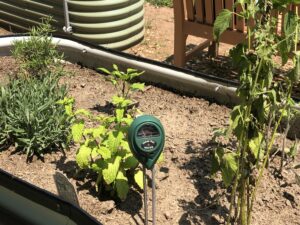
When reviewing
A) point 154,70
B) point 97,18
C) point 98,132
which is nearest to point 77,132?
point 98,132

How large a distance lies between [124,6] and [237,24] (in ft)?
4.45

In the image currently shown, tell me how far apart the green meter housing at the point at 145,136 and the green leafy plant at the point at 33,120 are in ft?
3.61

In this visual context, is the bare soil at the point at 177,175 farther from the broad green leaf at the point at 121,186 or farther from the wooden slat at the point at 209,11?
the wooden slat at the point at 209,11

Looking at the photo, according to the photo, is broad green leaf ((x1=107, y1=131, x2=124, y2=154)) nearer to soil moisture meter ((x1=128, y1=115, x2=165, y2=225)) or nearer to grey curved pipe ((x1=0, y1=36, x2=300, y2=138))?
soil moisture meter ((x1=128, y1=115, x2=165, y2=225))

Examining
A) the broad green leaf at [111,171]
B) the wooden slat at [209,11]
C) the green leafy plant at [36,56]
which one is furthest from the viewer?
the wooden slat at [209,11]

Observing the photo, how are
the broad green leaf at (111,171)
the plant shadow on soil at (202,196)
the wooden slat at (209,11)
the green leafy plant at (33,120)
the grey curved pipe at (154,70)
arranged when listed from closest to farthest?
the broad green leaf at (111,171) < the plant shadow on soil at (202,196) < the green leafy plant at (33,120) < the grey curved pipe at (154,70) < the wooden slat at (209,11)

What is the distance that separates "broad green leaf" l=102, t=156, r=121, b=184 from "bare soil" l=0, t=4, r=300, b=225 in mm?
180

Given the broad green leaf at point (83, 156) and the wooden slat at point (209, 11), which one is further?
the wooden slat at point (209, 11)

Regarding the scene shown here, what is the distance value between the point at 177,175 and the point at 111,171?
1.79 feet

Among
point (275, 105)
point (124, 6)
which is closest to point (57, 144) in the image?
point (275, 105)

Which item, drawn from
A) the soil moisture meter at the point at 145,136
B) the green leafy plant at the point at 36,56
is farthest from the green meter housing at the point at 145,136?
the green leafy plant at the point at 36,56

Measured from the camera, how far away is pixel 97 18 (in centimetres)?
487

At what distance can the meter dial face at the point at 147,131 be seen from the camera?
1962mm

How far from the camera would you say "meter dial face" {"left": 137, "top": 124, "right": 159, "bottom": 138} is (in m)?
1.96
